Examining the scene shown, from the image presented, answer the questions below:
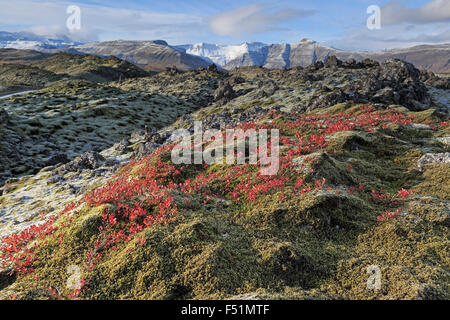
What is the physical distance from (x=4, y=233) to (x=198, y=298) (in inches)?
517

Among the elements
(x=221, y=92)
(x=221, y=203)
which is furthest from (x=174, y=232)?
(x=221, y=92)

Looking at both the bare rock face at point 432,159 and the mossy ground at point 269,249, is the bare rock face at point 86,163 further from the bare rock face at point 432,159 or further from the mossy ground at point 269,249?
the bare rock face at point 432,159

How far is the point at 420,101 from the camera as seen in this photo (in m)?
59.2

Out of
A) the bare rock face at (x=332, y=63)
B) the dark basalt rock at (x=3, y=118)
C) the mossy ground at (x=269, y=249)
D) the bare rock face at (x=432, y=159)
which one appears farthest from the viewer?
the bare rock face at (x=332, y=63)

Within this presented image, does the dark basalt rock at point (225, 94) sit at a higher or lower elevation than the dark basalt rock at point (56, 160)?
higher

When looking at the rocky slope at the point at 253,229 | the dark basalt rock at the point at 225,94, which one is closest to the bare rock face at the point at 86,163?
the rocky slope at the point at 253,229

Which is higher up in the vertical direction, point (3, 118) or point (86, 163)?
point (3, 118)

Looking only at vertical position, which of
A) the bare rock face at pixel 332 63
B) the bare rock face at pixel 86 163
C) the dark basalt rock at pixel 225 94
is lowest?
the bare rock face at pixel 86 163

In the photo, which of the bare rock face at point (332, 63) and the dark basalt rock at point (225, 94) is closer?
the dark basalt rock at point (225, 94)

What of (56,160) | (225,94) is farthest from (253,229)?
(225,94)

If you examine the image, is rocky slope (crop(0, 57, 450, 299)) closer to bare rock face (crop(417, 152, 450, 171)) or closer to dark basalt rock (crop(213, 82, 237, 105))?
bare rock face (crop(417, 152, 450, 171))

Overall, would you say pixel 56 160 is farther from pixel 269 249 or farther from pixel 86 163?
pixel 269 249

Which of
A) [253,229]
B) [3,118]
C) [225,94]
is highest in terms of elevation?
[225,94]

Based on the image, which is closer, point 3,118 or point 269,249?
point 269,249
